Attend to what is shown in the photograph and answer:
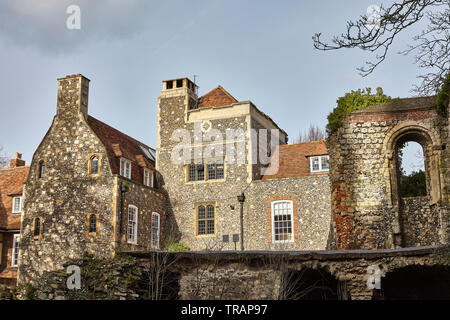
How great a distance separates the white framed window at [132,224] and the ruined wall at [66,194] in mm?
1273

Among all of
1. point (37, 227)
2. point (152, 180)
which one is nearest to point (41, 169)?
point (37, 227)

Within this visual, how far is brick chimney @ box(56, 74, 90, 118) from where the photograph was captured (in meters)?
29.8

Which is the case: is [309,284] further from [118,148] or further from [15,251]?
→ [15,251]

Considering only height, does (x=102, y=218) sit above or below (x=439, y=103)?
below

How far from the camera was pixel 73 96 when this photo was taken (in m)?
30.0

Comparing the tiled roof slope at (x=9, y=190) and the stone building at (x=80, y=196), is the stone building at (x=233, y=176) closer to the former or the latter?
the stone building at (x=80, y=196)

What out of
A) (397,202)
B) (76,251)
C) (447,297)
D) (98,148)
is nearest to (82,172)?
(98,148)

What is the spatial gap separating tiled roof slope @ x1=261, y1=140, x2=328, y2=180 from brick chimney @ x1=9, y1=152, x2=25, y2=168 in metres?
17.0

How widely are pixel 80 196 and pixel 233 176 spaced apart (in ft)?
26.6

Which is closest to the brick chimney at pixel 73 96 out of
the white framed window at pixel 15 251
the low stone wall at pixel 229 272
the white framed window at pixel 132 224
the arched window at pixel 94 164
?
the arched window at pixel 94 164

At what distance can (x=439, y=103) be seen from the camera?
1953 cm
